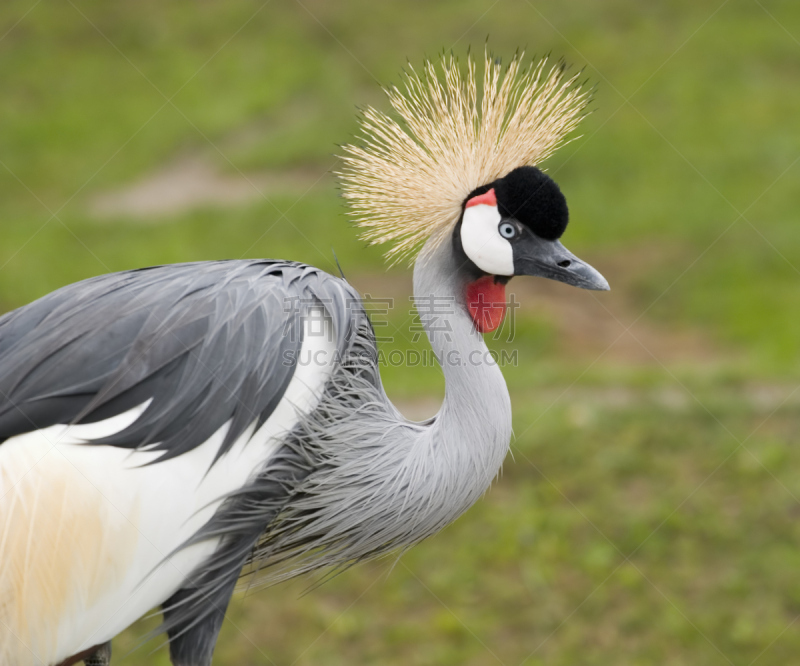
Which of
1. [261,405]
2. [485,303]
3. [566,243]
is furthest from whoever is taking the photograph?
[566,243]

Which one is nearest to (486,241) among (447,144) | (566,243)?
(447,144)

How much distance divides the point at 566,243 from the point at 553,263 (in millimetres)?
3331

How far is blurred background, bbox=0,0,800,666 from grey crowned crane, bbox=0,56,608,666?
455mm

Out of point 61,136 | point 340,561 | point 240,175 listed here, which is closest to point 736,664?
point 340,561

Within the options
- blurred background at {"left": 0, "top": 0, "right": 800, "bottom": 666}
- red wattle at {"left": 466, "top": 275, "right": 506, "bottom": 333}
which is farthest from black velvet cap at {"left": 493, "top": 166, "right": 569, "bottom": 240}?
blurred background at {"left": 0, "top": 0, "right": 800, "bottom": 666}

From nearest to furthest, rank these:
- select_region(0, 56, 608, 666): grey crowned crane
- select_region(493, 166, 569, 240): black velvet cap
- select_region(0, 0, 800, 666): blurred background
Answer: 1. select_region(0, 56, 608, 666): grey crowned crane
2. select_region(493, 166, 569, 240): black velvet cap
3. select_region(0, 0, 800, 666): blurred background

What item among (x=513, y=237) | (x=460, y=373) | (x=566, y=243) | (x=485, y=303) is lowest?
(x=460, y=373)

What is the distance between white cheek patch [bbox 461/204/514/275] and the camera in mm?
1505

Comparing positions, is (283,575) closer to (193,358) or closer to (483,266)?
(193,358)

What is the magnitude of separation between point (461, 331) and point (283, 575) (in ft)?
1.76

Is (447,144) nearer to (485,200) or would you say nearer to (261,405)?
(485,200)

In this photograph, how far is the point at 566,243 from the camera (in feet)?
15.6

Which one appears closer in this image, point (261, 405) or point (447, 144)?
point (261, 405)

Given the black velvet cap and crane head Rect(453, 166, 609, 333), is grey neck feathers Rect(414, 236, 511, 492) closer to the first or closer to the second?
crane head Rect(453, 166, 609, 333)
